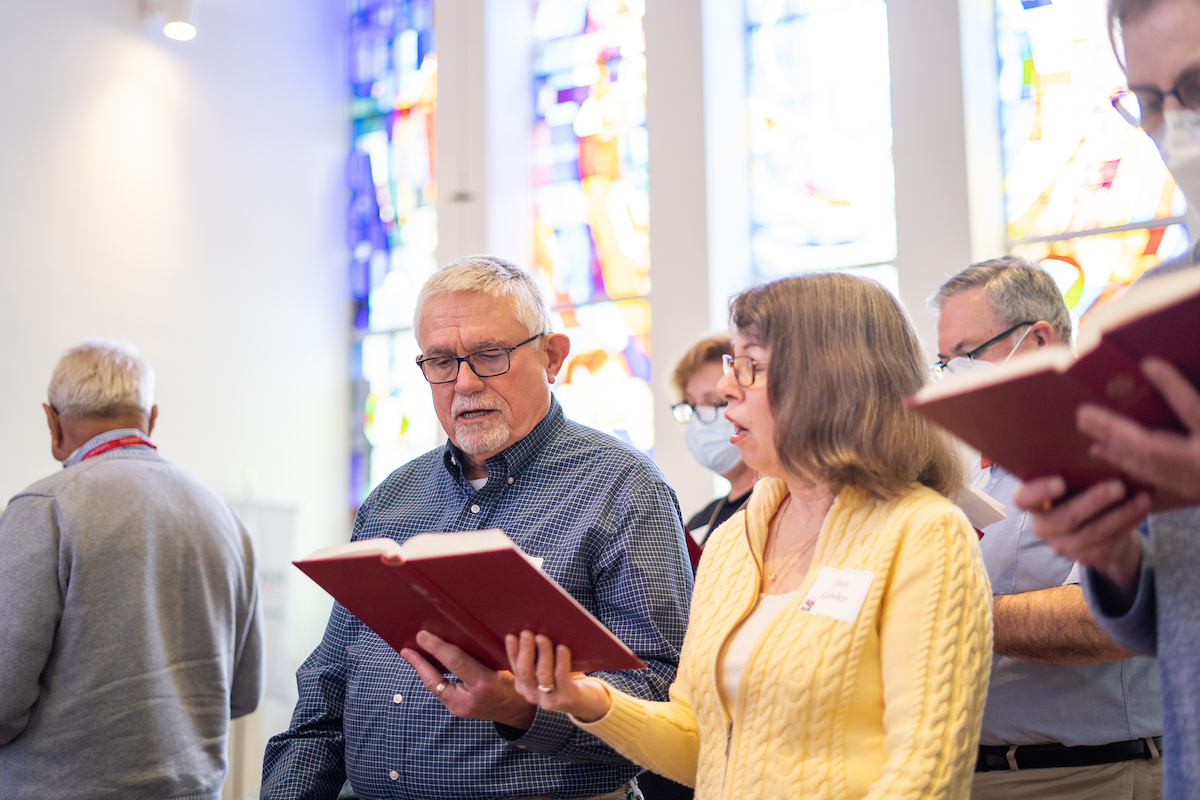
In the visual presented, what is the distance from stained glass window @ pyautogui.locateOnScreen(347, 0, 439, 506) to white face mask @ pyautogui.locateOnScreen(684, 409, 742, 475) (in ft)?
11.7

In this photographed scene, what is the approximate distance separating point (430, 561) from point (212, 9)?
592cm

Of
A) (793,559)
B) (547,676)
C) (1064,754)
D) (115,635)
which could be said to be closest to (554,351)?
(793,559)

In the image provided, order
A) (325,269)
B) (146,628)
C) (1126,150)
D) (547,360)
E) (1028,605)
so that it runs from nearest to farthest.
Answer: (1028,605) → (547,360) → (146,628) → (1126,150) → (325,269)

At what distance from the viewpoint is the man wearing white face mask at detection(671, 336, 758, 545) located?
3398mm

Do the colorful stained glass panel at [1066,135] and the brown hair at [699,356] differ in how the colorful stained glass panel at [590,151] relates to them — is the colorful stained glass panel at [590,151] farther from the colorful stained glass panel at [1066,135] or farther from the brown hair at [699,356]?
the brown hair at [699,356]

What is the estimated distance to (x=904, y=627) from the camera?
142 centimetres

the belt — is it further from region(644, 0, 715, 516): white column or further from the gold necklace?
region(644, 0, 715, 516): white column

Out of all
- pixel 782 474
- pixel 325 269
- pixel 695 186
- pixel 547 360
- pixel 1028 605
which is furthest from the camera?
pixel 325 269

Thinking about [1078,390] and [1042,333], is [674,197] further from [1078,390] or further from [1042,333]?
[1078,390]

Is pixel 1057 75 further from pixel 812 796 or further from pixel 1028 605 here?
pixel 812 796

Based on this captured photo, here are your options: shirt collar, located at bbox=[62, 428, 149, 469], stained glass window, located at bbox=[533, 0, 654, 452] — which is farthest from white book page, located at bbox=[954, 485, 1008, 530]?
stained glass window, located at bbox=[533, 0, 654, 452]

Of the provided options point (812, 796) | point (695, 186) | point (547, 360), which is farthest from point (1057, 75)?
point (812, 796)

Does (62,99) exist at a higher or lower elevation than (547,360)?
higher

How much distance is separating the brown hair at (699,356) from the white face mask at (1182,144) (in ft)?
7.37
